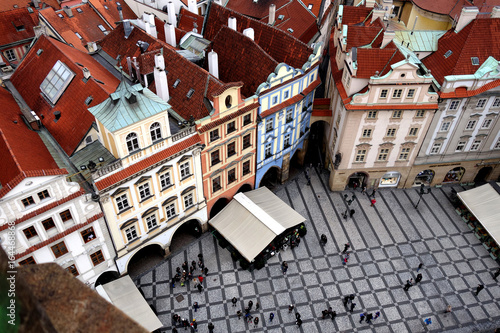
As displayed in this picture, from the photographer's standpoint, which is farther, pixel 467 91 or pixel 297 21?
pixel 297 21

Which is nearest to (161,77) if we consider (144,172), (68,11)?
(144,172)

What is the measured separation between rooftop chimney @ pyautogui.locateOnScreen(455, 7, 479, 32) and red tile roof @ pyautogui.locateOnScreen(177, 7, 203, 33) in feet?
104

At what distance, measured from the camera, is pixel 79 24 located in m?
57.9

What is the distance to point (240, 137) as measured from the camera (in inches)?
1655

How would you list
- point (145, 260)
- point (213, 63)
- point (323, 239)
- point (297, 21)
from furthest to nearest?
point (297, 21), point (323, 239), point (145, 260), point (213, 63)

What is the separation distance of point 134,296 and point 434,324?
28195 mm

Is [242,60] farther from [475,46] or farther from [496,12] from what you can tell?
[496,12]

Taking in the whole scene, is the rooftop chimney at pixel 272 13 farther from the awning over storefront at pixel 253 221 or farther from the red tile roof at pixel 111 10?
the awning over storefront at pixel 253 221

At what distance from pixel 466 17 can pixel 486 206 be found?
21.0 meters

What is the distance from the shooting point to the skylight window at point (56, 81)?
126 feet

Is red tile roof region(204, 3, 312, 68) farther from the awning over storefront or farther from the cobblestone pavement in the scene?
the cobblestone pavement

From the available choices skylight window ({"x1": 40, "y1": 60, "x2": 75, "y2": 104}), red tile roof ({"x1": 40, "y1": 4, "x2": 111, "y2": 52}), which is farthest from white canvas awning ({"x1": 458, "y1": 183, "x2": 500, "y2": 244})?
red tile roof ({"x1": 40, "y1": 4, "x2": 111, "y2": 52})

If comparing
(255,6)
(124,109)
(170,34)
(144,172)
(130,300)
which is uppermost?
(124,109)

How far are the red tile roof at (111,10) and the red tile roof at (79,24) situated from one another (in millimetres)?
1173
